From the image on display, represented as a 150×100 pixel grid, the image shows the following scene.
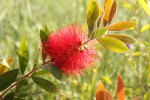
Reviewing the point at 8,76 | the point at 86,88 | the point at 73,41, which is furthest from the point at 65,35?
the point at 86,88

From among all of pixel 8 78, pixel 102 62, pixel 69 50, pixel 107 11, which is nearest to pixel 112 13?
pixel 107 11

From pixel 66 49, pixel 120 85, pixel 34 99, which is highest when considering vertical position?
pixel 66 49

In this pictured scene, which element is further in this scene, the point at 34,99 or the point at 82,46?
the point at 34,99

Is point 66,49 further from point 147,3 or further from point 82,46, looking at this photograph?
point 147,3

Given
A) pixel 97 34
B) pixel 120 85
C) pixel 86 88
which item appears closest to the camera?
pixel 97 34

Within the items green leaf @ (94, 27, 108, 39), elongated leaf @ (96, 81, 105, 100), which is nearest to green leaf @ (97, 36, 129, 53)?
green leaf @ (94, 27, 108, 39)

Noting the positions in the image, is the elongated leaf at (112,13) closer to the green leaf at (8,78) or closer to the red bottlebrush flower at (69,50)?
the red bottlebrush flower at (69,50)

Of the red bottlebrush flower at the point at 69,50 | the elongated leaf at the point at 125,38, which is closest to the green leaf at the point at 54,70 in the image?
the red bottlebrush flower at the point at 69,50

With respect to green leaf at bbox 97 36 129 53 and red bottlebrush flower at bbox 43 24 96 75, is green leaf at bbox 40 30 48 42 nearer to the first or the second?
red bottlebrush flower at bbox 43 24 96 75
